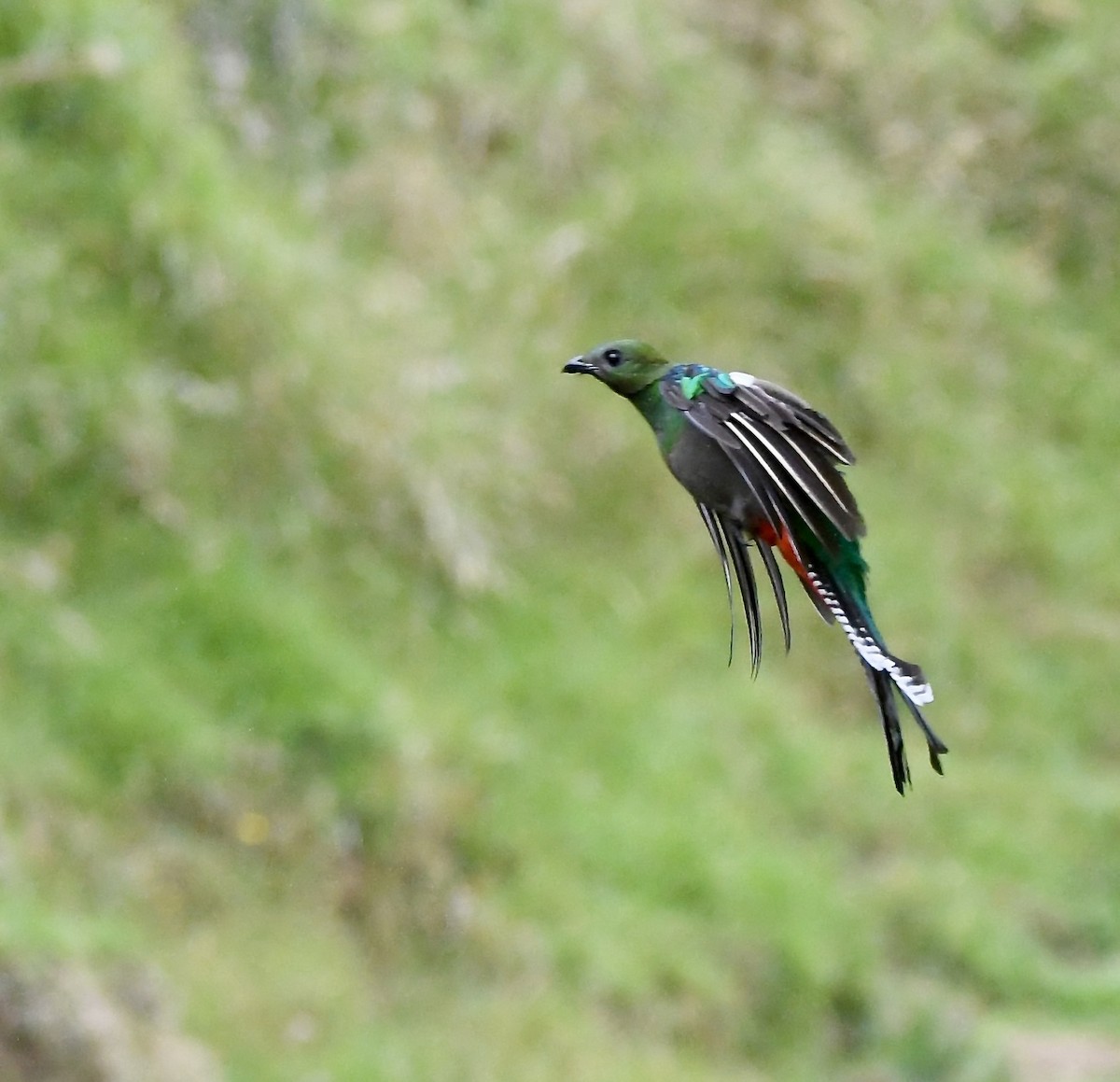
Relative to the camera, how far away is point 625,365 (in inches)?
101

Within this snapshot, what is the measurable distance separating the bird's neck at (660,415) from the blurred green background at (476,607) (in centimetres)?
277

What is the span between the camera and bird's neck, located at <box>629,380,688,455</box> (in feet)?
7.87

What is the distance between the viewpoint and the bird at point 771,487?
2.26m

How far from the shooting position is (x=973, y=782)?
7.68m

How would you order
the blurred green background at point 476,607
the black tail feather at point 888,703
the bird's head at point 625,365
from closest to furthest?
the black tail feather at point 888,703 → the bird's head at point 625,365 → the blurred green background at point 476,607

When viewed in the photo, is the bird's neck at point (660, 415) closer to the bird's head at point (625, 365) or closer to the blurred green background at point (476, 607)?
the bird's head at point (625, 365)

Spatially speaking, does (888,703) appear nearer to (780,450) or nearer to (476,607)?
(780,450)

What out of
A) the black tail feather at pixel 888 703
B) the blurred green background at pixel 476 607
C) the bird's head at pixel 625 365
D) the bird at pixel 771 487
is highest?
the blurred green background at pixel 476 607

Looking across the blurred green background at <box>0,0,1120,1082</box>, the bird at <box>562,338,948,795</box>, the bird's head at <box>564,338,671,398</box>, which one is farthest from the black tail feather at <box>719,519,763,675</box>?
the blurred green background at <box>0,0,1120,1082</box>

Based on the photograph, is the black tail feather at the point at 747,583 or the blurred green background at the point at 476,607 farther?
the blurred green background at the point at 476,607

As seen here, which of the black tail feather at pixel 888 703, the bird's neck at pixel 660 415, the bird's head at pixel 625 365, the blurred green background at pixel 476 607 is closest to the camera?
the black tail feather at pixel 888 703

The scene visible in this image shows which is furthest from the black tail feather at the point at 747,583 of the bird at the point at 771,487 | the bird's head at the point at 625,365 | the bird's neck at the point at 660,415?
the bird's head at the point at 625,365

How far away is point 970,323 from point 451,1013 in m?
5.60

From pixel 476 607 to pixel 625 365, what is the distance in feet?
14.1
